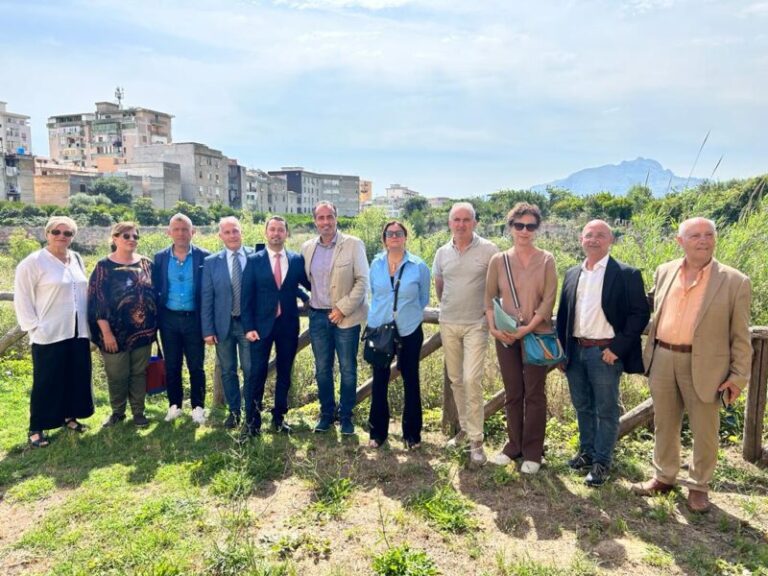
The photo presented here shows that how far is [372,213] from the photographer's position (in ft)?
98.8

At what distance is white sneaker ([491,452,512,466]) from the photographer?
4109 millimetres

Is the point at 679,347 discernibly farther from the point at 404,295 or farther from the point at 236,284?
the point at 236,284

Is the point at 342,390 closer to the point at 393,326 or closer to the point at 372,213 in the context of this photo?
the point at 393,326

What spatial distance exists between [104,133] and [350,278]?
326 ft

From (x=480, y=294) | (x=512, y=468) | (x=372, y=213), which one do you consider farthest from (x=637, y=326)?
(x=372, y=213)

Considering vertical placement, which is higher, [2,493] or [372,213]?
[372,213]

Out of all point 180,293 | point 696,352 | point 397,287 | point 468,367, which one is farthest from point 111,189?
point 696,352

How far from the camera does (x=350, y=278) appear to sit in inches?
181

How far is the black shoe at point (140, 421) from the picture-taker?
507cm

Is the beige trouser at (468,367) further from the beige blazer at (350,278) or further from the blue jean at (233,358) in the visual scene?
the blue jean at (233,358)

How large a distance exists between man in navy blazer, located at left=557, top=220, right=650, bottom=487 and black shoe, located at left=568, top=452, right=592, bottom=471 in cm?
1

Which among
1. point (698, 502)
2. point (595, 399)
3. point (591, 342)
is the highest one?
point (591, 342)

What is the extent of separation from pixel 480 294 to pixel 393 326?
0.74m

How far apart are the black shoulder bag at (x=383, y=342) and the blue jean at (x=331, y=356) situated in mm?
330
